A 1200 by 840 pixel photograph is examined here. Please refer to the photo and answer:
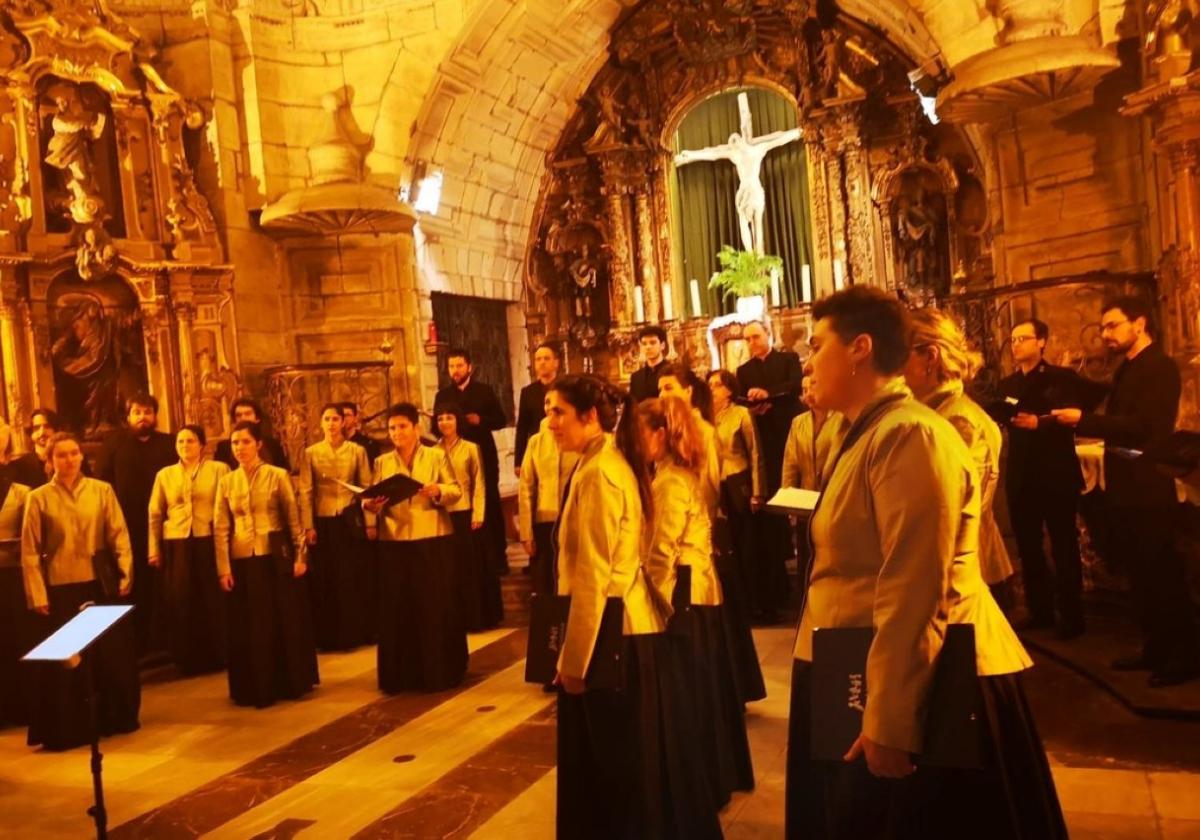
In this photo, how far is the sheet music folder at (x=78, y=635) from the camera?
3.21 meters

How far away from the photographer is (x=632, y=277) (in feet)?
38.0

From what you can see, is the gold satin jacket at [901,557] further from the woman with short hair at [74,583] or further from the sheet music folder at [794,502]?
the woman with short hair at [74,583]

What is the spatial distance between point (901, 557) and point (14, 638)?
5.30 m

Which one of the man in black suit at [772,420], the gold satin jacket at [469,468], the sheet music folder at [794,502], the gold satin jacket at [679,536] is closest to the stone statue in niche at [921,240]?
the man in black suit at [772,420]

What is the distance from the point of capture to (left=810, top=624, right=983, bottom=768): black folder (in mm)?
1813

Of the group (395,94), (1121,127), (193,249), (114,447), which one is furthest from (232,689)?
(1121,127)

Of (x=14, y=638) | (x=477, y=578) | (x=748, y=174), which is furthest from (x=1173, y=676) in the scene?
(x=748, y=174)

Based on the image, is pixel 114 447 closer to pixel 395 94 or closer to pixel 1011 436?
pixel 395 94

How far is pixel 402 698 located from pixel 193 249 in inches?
191

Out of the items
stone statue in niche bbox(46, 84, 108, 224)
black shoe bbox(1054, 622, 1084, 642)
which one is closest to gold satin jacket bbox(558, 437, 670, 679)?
black shoe bbox(1054, 622, 1084, 642)

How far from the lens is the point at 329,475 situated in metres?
6.86

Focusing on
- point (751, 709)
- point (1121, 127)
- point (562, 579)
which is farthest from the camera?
point (1121, 127)

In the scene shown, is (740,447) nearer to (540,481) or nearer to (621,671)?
(540,481)

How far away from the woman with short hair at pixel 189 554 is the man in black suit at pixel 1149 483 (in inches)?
195
